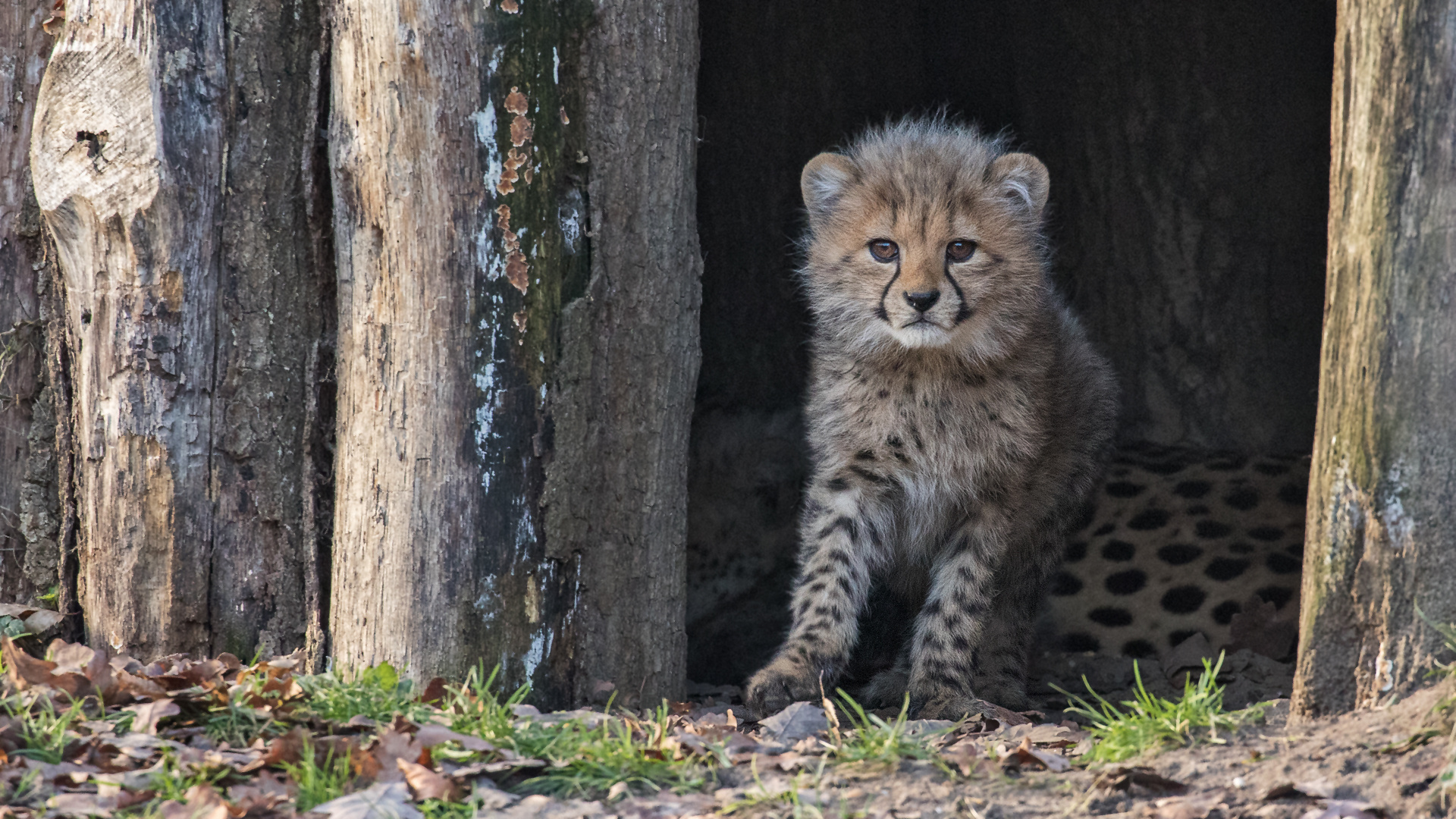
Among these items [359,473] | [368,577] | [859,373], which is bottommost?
[368,577]

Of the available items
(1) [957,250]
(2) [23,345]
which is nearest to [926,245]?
(1) [957,250]

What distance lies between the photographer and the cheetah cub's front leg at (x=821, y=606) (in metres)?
3.86

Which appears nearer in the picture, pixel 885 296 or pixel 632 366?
pixel 632 366

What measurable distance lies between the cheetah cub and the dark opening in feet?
4.93

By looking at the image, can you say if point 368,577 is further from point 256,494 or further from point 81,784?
point 81,784

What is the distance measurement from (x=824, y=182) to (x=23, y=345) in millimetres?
2486

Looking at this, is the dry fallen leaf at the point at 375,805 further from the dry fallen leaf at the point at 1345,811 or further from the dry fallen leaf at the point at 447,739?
the dry fallen leaf at the point at 1345,811

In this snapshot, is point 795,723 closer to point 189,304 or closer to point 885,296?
point 885,296

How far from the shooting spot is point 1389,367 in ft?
9.43

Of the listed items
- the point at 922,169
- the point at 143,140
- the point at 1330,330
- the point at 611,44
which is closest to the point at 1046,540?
the point at 922,169

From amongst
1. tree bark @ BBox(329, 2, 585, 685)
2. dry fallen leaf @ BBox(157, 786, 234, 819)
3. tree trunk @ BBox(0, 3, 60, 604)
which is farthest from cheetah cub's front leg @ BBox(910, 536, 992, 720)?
tree trunk @ BBox(0, 3, 60, 604)

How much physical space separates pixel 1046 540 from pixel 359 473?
2350 millimetres

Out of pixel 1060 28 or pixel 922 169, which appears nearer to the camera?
pixel 922 169

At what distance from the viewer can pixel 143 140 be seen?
11.8 feet
